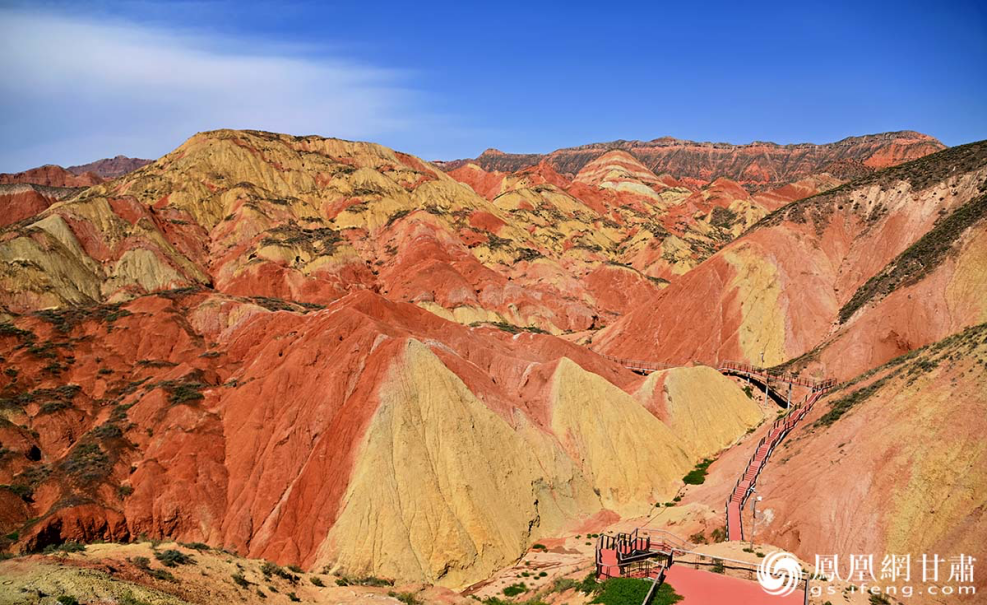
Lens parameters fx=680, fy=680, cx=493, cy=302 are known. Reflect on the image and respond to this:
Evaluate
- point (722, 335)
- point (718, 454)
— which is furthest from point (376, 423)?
point (722, 335)

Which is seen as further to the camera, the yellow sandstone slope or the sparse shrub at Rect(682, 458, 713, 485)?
the sparse shrub at Rect(682, 458, 713, 485)

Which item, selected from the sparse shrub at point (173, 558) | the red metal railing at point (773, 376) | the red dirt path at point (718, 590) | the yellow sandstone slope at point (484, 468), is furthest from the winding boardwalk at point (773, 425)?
the sparse shrub at point (173, 558)

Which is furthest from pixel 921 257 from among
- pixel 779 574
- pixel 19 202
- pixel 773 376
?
pixel 19 202

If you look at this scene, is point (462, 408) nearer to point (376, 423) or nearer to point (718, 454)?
point (376, 423)

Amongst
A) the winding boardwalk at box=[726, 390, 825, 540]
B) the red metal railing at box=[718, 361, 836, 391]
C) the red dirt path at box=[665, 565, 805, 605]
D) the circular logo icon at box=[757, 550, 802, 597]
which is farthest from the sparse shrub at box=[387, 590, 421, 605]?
the red metal railing at box=[718, 361, 836, 391]

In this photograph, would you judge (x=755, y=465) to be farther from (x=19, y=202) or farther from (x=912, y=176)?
(x=19, y=202)

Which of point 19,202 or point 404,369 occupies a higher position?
point 19,202

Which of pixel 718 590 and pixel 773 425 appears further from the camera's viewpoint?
pixel 773 425

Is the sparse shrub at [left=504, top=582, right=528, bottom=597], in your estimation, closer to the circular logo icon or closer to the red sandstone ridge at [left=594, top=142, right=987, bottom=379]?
the circular logo icon
